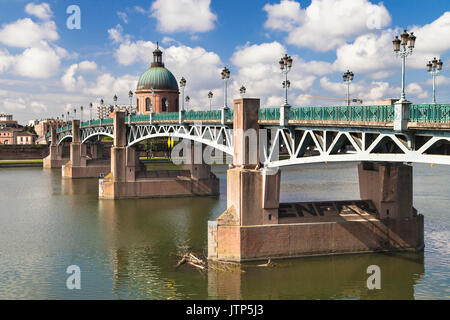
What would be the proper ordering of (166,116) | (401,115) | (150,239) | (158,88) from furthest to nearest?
(158,88) → (166,116) → (150,239) → (401,115)

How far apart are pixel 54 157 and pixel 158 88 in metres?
28.6

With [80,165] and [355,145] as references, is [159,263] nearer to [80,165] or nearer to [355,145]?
[355,145]

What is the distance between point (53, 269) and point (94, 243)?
6.32 m

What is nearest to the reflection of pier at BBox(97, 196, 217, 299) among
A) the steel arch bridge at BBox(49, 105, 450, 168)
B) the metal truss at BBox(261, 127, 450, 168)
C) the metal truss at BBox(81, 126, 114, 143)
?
the steel arch bridge at BBox(49, 105, 450, 168)

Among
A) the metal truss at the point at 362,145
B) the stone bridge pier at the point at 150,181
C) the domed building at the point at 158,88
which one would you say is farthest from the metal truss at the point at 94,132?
the metal truss at the point at 362,145

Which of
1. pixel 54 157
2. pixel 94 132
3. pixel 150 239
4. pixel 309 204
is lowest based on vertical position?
pixel 150 239

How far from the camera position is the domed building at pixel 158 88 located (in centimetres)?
8612

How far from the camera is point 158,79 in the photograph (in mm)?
86750

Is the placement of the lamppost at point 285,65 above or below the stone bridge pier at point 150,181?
above

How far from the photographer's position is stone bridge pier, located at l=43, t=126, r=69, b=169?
99125 mm

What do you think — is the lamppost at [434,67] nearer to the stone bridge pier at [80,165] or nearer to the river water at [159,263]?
the river water at [159,263]

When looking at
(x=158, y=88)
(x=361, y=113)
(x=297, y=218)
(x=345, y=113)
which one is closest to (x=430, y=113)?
(x=361, y=113)

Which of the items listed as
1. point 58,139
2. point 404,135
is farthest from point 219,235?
point 58,139
